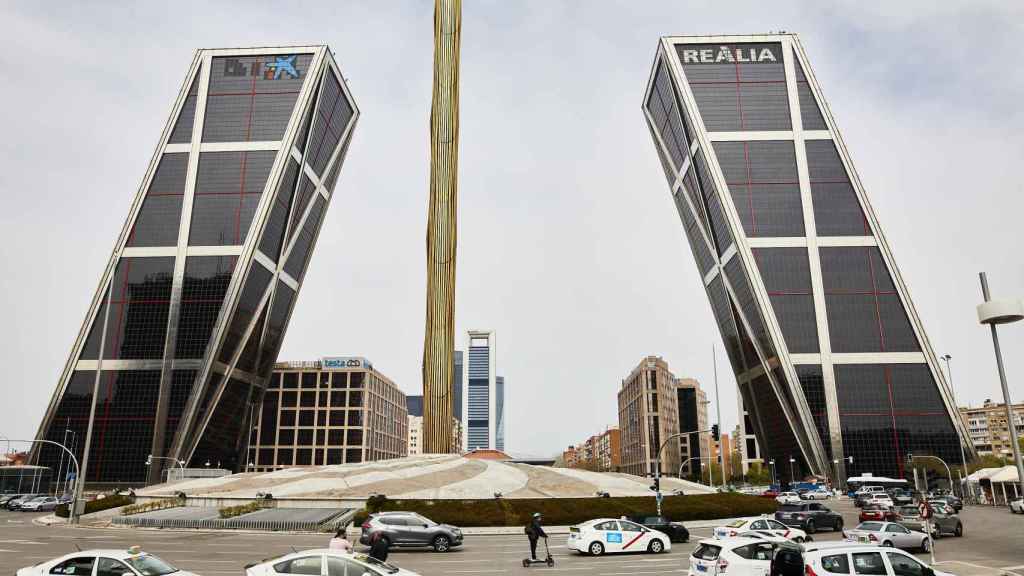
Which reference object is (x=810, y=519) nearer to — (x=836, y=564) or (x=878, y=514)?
(x=878, y=514)

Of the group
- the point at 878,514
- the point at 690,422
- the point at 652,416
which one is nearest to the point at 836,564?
the point at 878,514

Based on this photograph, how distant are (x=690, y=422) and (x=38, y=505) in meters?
146

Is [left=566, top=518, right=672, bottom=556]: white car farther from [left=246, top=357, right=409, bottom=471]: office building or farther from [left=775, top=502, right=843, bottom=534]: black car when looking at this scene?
[left=246, top=357, right=409, bottom=471]: office building

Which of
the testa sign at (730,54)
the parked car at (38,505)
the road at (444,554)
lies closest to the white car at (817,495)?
the road at (444,554)

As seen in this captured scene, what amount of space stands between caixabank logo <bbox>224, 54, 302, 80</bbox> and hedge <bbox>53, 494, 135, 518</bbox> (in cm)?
6338

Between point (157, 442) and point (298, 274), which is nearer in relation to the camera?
point (157, 442)

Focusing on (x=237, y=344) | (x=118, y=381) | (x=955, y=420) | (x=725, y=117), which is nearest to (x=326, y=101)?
(x=237, y=344)

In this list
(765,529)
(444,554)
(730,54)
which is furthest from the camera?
(730,54)

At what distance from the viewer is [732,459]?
526ft

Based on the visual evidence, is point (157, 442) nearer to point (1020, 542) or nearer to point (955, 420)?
point (1020, 542)

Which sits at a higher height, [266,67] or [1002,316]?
[266,67]

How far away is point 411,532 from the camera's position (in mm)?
27297

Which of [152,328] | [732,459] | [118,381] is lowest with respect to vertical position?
[732,459]

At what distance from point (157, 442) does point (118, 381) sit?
918 centimetres
